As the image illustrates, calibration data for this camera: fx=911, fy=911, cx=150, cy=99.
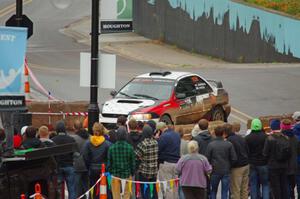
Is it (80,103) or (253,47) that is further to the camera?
(253,47)

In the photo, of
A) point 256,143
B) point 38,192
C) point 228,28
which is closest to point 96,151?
point 256,143

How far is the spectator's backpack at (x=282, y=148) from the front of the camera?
1719 centimetres

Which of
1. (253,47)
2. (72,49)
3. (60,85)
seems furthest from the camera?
(72,49)

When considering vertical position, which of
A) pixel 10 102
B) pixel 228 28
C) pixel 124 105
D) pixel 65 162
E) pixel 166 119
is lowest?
pixel 65 162

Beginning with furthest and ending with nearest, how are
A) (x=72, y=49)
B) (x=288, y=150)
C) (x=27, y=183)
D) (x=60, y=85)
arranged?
(x=72, y=49) < (x=60, y=85) < (x=288, y=150) < (x=27, y=183)

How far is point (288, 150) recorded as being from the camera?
679 inches

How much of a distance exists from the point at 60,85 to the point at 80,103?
8.27 m

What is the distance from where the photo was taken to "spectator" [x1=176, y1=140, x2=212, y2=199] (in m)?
15.8

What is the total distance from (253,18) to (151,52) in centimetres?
629

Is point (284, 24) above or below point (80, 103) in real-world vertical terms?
above

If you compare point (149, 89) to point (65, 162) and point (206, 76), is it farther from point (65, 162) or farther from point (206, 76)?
point (206, 76)

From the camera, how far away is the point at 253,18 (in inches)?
1748

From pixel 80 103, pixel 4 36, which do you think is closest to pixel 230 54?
pixel 80 103

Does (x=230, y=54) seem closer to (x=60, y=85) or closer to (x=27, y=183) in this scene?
(x=60, y=85)
